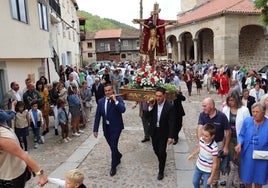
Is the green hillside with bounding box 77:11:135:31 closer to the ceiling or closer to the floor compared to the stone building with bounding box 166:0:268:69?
closer to the ceiling

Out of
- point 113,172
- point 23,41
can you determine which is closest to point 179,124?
point 113,172

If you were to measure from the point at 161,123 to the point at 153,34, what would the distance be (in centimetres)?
441

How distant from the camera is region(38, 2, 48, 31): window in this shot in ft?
51.4

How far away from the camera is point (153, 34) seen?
966 cm

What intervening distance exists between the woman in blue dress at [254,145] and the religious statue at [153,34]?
557 cm

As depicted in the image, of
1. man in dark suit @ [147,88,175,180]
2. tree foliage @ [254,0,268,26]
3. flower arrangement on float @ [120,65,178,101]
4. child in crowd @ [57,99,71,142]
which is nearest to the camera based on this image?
man in dark suit @ [147,88,175,180]

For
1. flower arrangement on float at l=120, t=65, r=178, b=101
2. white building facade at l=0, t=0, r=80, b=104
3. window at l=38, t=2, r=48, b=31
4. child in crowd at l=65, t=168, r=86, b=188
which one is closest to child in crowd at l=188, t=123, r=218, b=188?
child in crowd at l=65, t=168, r=86, b=188

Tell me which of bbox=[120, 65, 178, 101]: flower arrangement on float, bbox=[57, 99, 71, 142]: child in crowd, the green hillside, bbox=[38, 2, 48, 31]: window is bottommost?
bbox=[57, 99, 71, 142]: child in crowd

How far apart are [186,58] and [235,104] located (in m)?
31.0

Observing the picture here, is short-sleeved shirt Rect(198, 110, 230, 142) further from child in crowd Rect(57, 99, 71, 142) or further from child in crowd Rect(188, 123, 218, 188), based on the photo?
child in crowd Rect(57, 99, 71, 142)

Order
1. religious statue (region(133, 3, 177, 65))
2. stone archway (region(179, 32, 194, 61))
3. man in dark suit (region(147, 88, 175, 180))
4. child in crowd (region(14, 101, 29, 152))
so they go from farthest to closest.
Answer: stone archway (region(179, 32, 194, 61)) → religious statue (region(133, 3, 177, 65)) → child in crowd (region(14, 101, 29, 152)) → man in dark suit (region(147, 88, 175, 180))

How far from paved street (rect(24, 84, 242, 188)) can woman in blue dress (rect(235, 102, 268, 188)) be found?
1.43m

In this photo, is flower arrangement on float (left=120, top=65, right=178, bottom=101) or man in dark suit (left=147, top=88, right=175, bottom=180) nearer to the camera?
man in dark suit (left=147, top=88, right=175, bottom=180)

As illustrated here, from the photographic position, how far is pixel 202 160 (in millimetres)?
4594
